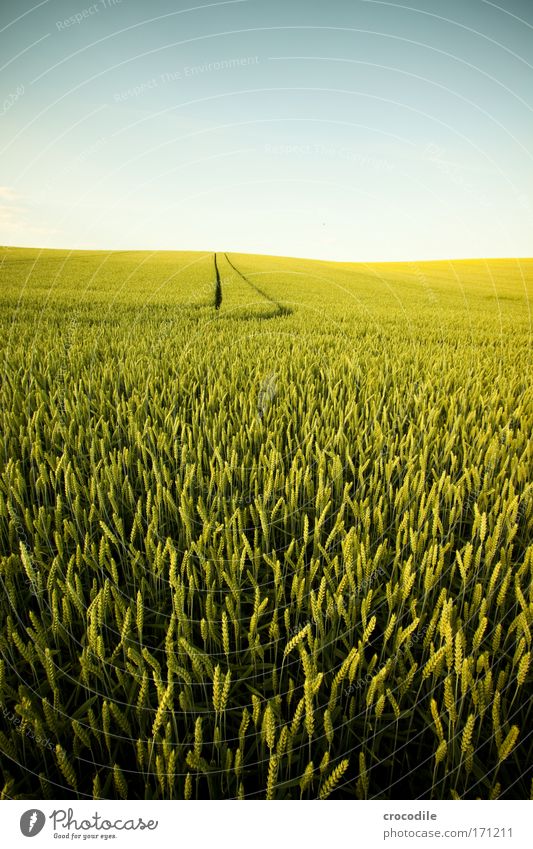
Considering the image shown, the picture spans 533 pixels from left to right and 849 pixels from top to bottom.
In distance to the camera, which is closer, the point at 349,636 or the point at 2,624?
the point at 349,636

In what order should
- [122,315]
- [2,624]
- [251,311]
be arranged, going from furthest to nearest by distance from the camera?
[251,311], [122,315], [2,624]

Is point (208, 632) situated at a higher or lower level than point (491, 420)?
lower

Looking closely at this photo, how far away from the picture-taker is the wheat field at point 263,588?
76 cm

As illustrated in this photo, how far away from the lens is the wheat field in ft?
2.49

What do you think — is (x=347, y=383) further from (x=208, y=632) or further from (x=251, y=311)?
(x=251, y=311)

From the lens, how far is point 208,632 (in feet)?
3.13

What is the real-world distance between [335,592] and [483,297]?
16447 mm

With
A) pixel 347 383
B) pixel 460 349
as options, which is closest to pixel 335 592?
pixel 347 383

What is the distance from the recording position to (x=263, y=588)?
1.18m

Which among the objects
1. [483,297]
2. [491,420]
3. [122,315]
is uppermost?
[483,297]
